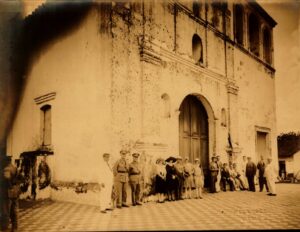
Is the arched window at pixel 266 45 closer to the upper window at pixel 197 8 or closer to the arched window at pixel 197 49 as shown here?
the arched window at pixel 197 49

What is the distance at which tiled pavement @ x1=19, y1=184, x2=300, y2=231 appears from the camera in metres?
6.19

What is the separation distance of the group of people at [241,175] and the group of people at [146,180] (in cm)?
125

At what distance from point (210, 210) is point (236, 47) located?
6345 mm

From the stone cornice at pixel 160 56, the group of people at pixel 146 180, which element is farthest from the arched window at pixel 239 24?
the group of people at pixel 146 180

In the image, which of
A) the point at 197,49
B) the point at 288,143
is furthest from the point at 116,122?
the point at 197,49

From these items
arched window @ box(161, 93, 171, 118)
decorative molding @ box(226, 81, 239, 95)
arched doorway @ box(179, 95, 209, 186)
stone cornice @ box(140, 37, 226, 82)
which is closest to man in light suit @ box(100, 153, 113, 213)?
arched window @ box(161, 93, 171, 118)

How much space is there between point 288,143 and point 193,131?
2.90 m

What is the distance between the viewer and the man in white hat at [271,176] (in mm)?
10109

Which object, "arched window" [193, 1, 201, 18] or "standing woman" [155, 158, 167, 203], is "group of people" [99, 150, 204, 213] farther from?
"arched window" [193, 1, 201, 18]

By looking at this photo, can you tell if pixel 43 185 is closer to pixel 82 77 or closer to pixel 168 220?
pixel 82 77

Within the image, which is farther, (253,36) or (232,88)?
(253,36)

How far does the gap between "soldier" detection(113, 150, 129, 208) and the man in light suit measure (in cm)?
41

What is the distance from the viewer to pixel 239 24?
12227 mm

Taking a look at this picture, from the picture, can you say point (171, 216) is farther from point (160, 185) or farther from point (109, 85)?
point (109, 85)
